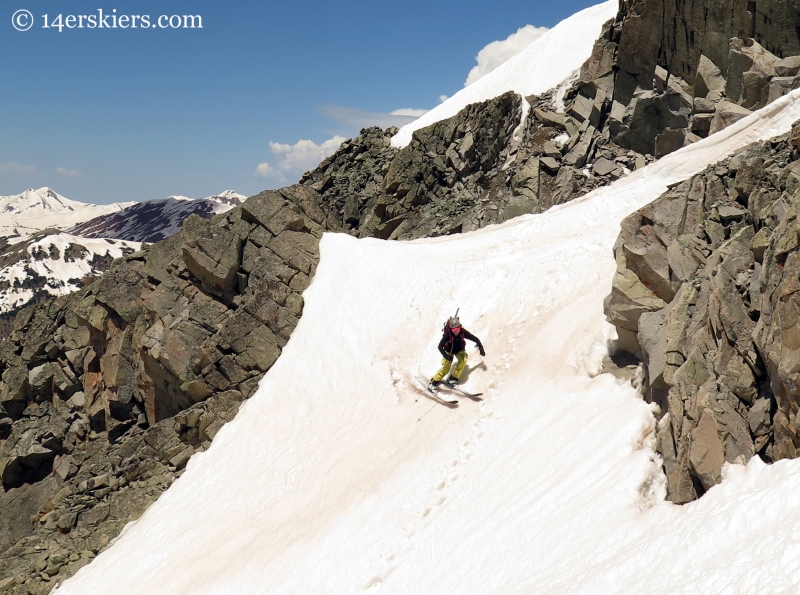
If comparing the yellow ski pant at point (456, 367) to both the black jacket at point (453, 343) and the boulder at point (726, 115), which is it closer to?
the black jacket at point (453, 343)

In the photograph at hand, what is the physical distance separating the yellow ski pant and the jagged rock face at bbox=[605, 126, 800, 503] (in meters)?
5.16

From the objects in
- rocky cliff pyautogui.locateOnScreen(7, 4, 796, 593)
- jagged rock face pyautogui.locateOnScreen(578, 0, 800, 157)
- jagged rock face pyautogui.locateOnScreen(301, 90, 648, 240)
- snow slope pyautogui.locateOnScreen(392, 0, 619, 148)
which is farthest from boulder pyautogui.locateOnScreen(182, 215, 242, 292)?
jagged rock face pyautogui.locateOnScreen(578, 0, 800, 157)

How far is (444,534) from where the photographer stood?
13438 mm

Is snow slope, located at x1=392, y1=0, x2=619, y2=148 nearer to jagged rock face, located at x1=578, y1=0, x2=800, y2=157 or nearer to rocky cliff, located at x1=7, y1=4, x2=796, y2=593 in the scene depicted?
rocky cliff, located at x1=7, y1=4, x2=796, y2=593

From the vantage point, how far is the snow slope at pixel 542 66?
3797 centimetres

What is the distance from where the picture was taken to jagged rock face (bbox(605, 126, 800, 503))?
8.81m

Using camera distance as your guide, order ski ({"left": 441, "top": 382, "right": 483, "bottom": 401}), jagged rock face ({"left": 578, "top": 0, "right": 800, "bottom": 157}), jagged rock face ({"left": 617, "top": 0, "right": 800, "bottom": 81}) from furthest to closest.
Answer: jagged rock face ({"left": 617, "top": 0, "right": 800, "bottom": 81}), jagged rock face ({"left": 578, "top": 0, "right": 800, "bottom": 157}), ski ({"left": 441, "top": 382, "right": 483, "bottom": 401})

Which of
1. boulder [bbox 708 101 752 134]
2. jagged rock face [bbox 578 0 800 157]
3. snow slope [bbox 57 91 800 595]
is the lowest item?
snow slope [bbox 57 91 800 595]

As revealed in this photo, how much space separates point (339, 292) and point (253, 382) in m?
5.76

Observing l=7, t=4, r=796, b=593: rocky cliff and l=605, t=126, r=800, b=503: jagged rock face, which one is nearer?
l=605, t=126, r=800, b=503: jagged rock face

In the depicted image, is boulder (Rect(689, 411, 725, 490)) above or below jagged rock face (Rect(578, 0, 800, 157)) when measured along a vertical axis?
below

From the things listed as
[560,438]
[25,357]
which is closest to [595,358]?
[560,438]

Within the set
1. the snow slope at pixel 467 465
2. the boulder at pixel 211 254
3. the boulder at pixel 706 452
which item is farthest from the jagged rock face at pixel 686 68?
the boulder at pixel 706 452

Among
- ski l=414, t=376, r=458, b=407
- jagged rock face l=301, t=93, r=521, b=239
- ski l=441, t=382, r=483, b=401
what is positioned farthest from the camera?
jagged rock face l=301, t=93, r=521, b=239
